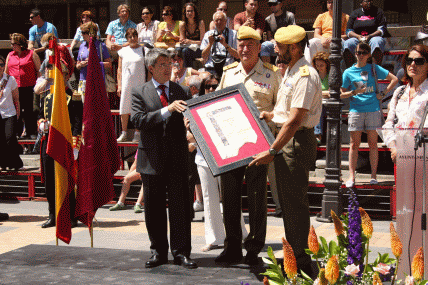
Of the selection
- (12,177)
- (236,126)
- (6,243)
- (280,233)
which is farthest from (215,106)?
(12,177)

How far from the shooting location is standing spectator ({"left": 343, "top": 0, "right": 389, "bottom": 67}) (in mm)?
11680

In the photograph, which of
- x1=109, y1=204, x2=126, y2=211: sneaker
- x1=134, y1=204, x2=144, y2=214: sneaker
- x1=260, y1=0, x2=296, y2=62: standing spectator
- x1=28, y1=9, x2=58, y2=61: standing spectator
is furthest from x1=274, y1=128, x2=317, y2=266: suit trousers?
x1=28, y1=9, x2=58, y2=61: standing spectator

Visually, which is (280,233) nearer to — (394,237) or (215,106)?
(215,106)

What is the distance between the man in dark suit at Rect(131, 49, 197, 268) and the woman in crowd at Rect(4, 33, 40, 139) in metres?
8.24

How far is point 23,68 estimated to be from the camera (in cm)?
1379

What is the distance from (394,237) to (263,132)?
3351mm

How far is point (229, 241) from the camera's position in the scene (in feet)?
20.8

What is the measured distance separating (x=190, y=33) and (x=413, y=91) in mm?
7532

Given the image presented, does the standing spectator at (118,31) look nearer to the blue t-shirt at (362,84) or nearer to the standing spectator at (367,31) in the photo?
the standing spectator at (367,31)

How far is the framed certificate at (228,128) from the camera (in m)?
5.66

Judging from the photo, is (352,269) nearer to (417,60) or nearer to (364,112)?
(417,60)

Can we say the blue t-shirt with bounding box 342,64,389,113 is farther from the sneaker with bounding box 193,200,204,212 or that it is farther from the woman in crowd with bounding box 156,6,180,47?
the woman in crowd with bounding box 156,6,180,47

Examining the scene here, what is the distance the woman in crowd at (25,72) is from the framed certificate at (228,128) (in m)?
8.66

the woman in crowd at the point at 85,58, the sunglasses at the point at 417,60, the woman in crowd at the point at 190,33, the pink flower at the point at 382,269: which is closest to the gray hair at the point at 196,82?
the sunglasses at the point at 417,60
